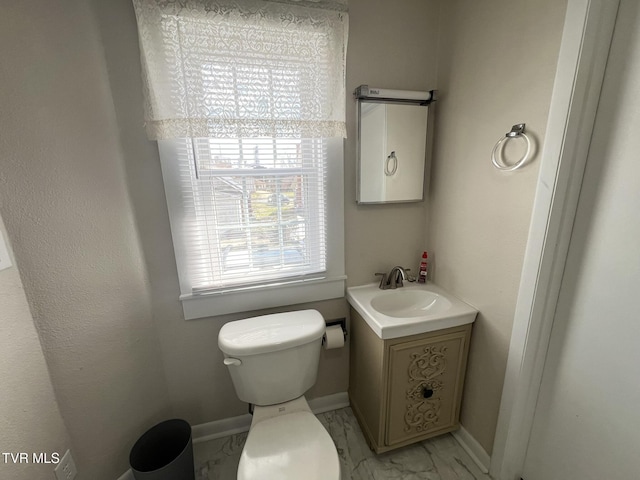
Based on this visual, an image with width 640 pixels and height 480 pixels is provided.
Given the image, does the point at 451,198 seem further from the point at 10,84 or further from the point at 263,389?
the point at 10,84

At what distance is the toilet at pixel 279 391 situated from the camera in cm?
95

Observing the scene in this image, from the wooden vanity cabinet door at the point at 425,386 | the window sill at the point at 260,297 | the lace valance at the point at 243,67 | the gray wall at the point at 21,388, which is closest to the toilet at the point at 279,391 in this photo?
the window sill at the point at 260,297

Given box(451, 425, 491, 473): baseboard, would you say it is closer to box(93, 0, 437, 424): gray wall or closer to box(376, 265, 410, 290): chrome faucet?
box(93, 0, 437, 424): gray wall

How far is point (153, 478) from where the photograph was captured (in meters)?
1.06

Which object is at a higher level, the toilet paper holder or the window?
the window

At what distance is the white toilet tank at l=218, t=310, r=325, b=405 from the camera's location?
1123mm

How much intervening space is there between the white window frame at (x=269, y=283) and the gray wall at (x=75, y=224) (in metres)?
0.17

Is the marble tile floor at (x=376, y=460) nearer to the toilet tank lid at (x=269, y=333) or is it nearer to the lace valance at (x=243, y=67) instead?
the toilet tank lid at (x=269, y=333)

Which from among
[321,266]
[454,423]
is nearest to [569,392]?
[454,423]

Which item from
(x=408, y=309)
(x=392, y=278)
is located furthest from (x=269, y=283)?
(x=408, y=309)

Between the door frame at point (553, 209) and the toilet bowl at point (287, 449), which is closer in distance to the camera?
the door frame at point (553, 209)

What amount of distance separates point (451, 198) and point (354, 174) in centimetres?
52

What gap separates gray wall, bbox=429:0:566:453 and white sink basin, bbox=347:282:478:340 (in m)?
0.09

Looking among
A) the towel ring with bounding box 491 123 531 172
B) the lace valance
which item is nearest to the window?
the lace valance
